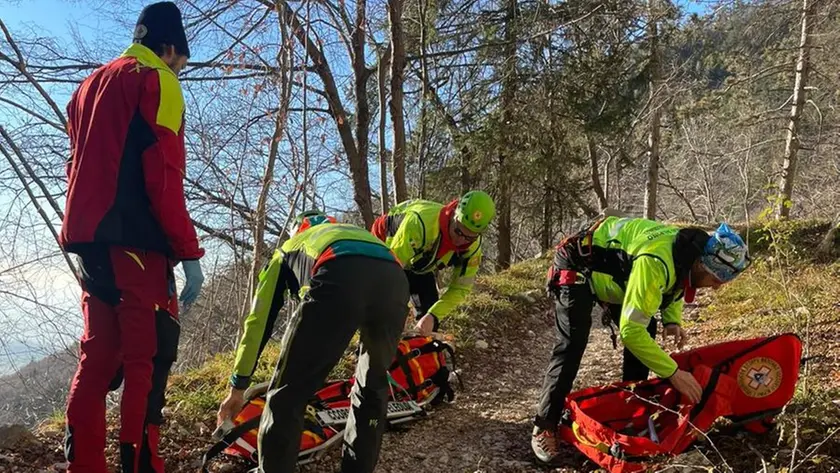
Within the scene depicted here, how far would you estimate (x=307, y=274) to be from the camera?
2.47m

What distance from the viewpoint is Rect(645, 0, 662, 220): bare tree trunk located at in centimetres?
1319

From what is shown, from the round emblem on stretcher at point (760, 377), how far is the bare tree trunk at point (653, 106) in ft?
37.3

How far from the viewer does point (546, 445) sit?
3.33 metres

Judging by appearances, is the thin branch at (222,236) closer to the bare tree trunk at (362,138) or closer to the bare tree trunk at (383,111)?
the bare tree trunk at (362,138)

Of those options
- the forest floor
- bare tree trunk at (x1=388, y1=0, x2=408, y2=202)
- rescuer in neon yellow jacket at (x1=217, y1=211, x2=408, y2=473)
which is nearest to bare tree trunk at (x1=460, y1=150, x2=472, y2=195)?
bare tree trunk at (x1=388, y1=0, x2=408, y2=202)

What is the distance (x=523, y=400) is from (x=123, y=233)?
349 cm

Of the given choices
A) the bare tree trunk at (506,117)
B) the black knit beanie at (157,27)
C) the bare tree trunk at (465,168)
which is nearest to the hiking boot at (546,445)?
the black knit beanie at (157,27)

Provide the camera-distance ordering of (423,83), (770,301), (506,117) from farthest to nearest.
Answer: (506,117) < (423,83) < (770,301)

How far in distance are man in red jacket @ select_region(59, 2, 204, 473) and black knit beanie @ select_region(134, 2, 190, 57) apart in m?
0.17

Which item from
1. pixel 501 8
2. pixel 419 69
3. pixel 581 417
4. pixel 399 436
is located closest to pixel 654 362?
pixel 581 417

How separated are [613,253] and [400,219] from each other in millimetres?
1766

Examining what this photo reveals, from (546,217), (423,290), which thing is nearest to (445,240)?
(423,290)

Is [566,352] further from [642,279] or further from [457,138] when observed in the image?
[457,138]

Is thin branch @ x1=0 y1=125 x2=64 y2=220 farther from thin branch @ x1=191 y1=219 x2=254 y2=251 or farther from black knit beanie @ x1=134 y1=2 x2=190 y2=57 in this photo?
thin branch @ x1=191 y1=219 x2=254 y2=251
